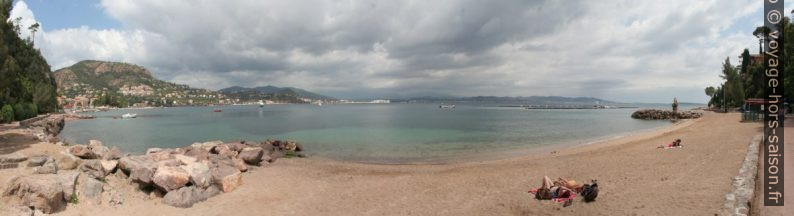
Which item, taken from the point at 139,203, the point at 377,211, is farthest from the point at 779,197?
the point at 139,203

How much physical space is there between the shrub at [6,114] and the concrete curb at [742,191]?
52.1 m

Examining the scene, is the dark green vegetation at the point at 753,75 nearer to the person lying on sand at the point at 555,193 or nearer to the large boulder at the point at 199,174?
the person lying on sand at the point at 555,193

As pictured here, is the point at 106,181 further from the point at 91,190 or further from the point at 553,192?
the point at 553,192

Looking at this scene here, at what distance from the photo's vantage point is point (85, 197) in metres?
11.7

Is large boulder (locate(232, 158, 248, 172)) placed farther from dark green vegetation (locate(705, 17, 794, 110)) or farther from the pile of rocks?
the pile of rocks

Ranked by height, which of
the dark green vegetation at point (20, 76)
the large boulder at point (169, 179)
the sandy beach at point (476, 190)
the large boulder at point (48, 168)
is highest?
the dark green vegetation at point (20, 76)

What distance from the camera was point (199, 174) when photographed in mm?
13859

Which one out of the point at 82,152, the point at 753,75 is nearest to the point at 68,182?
the point at 82,152

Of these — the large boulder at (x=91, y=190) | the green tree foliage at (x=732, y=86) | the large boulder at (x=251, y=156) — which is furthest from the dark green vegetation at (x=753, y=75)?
the large boulder at (x=91, y=190)

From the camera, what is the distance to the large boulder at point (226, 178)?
14148mm

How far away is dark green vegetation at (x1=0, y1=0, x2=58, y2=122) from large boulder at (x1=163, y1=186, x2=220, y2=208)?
15.8 metres

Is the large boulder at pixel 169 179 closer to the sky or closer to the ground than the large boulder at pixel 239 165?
closer to the sky

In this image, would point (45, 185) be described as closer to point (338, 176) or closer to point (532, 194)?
point (338, 176)

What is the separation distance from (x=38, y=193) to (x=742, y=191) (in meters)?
18.9
